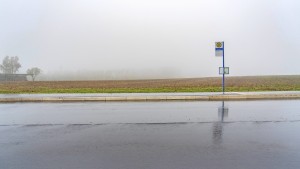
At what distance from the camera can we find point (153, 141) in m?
6.94

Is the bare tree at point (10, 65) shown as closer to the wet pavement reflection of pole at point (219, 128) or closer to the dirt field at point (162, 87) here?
the dirt field at point (162, 87)

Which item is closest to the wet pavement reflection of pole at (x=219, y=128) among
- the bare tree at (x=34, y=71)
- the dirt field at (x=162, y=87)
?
the dirt field at (x=162, y=87)

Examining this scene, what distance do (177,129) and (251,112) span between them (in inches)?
175

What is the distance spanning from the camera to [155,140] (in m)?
7.04

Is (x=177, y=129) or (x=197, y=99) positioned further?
(x=197, y=99)

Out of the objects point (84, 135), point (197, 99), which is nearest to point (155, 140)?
point (84, 135)

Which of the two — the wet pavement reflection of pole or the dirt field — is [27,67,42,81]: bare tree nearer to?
the dirt field

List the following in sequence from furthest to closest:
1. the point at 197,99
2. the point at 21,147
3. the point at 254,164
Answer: the point at 197,99, the point at 21,147, the point at 254,164

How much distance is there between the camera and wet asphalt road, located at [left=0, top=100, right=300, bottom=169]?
5352 millimetres

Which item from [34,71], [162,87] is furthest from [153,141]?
[34,71]

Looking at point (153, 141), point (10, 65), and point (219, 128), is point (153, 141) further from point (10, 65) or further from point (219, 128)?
point (10, 65)

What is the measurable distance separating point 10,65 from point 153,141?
98.9 metres

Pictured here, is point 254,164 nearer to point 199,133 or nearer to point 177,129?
point 199,133

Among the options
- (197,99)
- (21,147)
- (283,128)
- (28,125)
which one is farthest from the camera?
(197,99)
